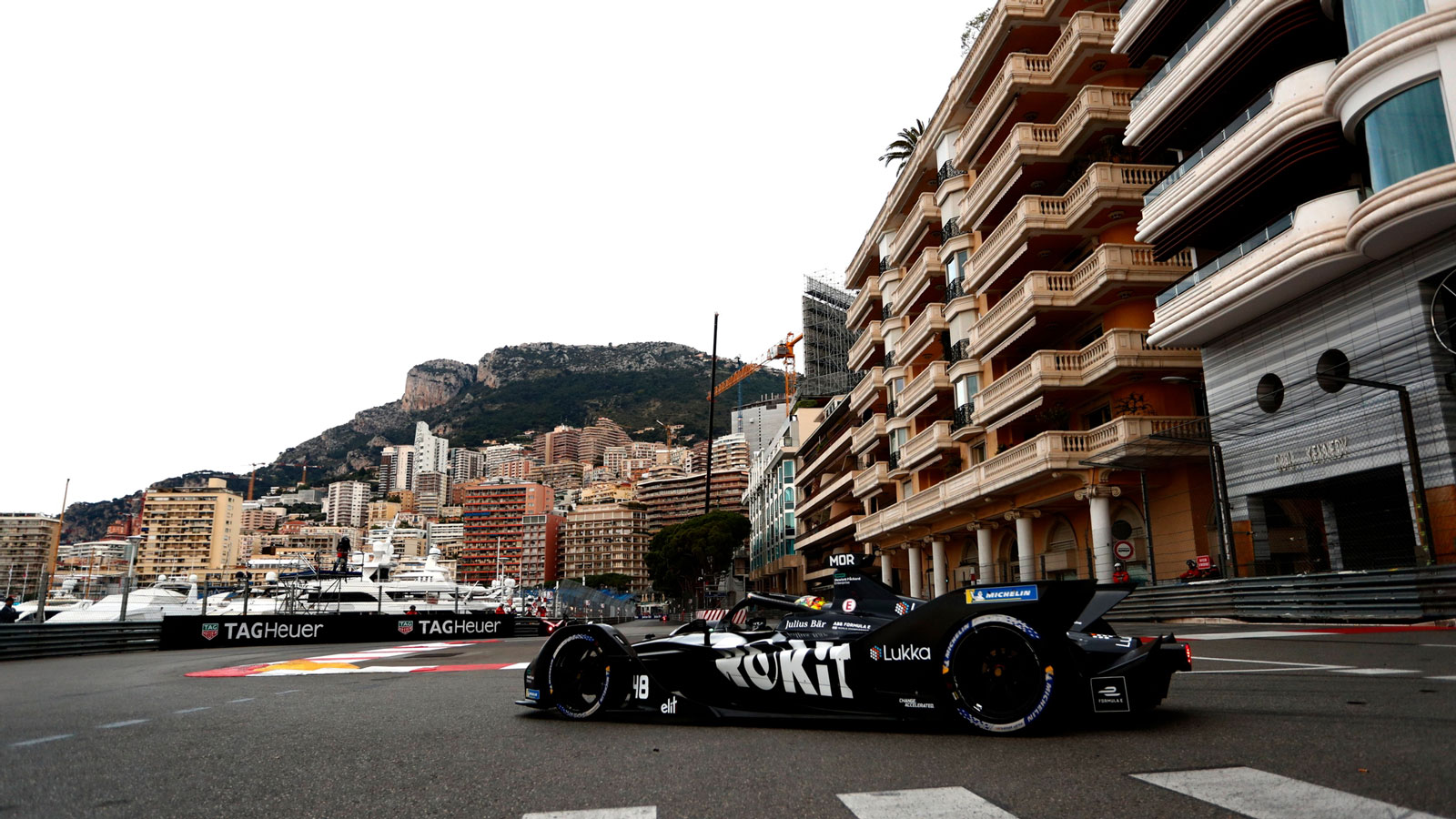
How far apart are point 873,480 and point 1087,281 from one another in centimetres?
2264

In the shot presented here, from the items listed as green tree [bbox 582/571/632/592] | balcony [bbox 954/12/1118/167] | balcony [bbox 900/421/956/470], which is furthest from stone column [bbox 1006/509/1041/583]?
green tree [bbox 582/571/632/592]

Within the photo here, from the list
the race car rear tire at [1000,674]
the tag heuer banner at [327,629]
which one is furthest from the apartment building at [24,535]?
the race car rear tire at [1000,674]

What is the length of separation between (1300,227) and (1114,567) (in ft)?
37.1

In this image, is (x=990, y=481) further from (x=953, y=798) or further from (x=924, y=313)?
(x=953, y=798)

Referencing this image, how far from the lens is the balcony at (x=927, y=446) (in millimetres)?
39531

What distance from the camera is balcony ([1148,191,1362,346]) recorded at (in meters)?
19.0

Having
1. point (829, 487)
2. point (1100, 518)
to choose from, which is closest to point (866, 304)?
point (829, 487)

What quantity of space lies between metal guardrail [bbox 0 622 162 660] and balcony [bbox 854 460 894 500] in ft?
111

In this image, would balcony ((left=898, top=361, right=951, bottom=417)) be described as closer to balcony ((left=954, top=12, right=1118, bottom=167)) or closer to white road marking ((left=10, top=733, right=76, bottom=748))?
balcony ((left=954, top=12, right=1118, bottom=167))

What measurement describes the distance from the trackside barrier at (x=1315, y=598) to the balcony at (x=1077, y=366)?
729cm

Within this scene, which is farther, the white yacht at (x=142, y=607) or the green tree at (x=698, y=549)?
the green tree at (x=698, y=549)

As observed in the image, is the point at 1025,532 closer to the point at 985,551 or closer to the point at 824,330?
the point at 985,551

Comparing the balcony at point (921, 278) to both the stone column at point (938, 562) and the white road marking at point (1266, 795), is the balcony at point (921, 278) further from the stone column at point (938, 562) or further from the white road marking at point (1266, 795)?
the white road marking at point (1266, 795)

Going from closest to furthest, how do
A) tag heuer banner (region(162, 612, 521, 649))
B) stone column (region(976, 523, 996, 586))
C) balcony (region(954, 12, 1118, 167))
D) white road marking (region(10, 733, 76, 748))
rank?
white road marking (region(10, 733, 76, 748))
tag heuer banner (region(162, 612, 521, 649))
balcony (region(954, 12, 1118, 167))
stone column (region(976, 523, 996, 586))
